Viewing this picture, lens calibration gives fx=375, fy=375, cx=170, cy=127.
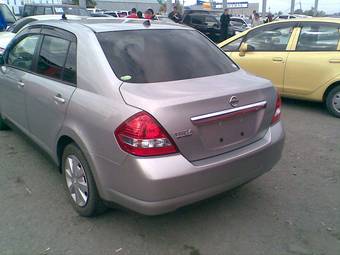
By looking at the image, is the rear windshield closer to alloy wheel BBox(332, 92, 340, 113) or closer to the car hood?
alloy wheel BBox(332, 92, 340, 113)

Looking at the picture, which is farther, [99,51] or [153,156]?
[99,51]

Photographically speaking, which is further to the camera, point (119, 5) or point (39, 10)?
point (119, 5)

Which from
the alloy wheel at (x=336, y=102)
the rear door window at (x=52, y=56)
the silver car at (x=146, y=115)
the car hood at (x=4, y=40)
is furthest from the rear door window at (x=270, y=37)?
the car hood at (x=4, y=40)

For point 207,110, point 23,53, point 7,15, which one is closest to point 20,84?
point 23,53

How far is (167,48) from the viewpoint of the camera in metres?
3.39

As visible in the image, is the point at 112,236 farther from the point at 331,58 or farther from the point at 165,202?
the point at 331,58

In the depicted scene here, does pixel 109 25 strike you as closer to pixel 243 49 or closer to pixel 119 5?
pixel 243 49

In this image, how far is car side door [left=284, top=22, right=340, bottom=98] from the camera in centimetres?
622

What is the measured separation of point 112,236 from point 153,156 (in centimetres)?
90

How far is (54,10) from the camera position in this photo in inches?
623

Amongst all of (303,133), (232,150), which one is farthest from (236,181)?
(303,133)

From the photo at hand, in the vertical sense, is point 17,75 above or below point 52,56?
below

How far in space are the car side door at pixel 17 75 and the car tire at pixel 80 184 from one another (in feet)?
3.75

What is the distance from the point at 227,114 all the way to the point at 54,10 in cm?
1485
